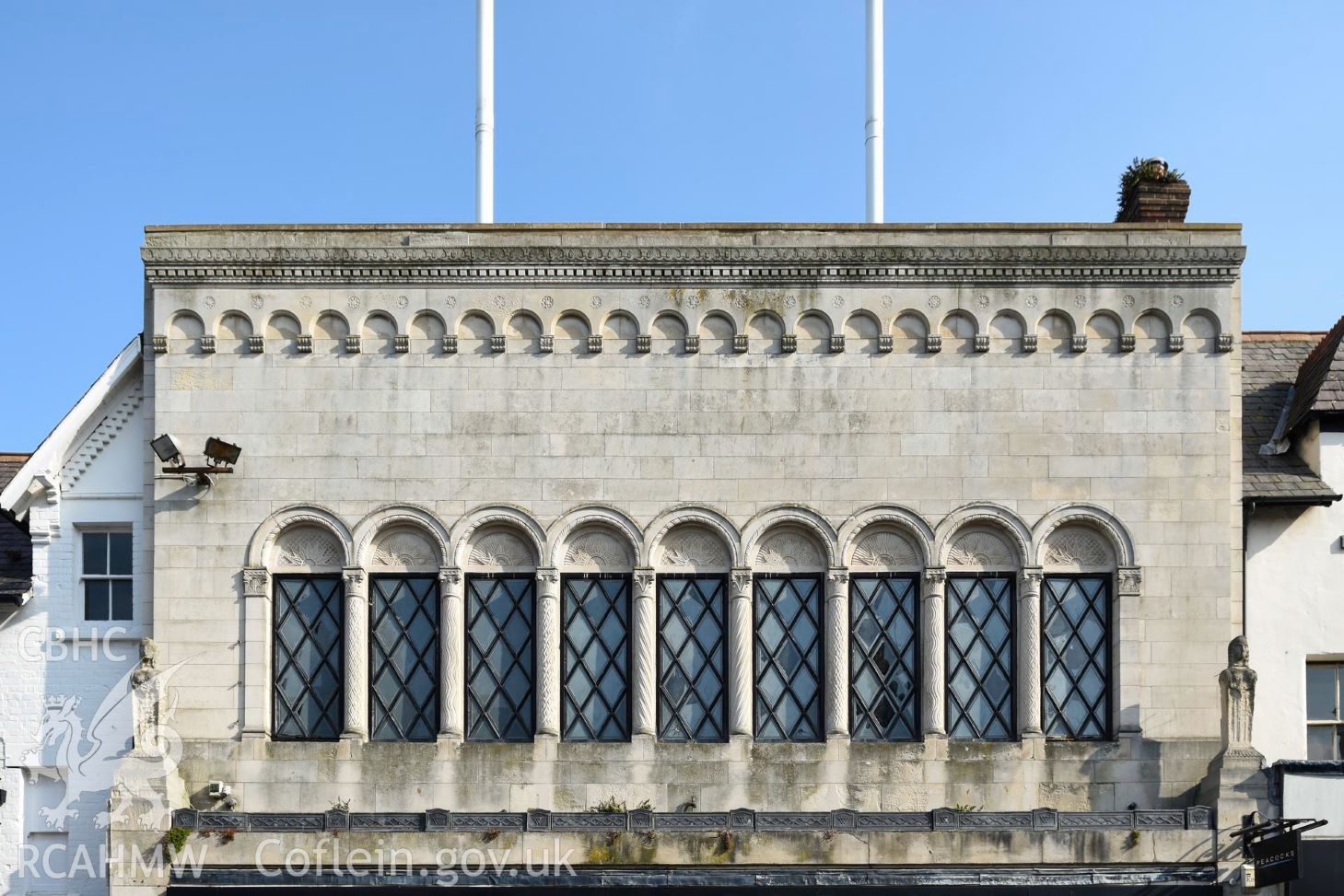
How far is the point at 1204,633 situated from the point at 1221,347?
411 centimetres

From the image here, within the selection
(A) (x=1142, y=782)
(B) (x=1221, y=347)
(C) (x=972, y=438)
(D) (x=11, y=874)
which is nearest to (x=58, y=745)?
(D) (x=11, y=874)

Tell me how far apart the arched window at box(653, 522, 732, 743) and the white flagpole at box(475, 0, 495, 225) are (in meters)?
6.73

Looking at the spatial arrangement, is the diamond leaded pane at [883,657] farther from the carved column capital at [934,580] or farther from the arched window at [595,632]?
the arched window at [595,632]

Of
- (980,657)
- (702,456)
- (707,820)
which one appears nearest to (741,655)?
(707,820)

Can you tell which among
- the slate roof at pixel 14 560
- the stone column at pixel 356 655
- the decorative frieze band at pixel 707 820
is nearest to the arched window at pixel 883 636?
the decorative frieze band at pixel 707 820

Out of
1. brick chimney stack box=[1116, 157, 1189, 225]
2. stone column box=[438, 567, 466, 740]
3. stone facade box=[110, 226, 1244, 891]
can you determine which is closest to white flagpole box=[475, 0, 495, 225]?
stone facade box=[110, 226, 1244, 891]

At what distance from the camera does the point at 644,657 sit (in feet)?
73.3

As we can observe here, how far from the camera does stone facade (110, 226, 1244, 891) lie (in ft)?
72.6

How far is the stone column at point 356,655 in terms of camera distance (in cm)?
2227

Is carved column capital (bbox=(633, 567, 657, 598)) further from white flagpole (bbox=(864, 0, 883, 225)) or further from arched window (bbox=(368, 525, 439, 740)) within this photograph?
white flagpole (bbox=(864, 0, 883, 225))

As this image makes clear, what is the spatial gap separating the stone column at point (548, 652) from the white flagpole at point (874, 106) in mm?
8526

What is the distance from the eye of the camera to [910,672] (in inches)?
888

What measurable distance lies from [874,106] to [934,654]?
947 centimetres

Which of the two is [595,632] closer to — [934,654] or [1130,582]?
[934,654]
